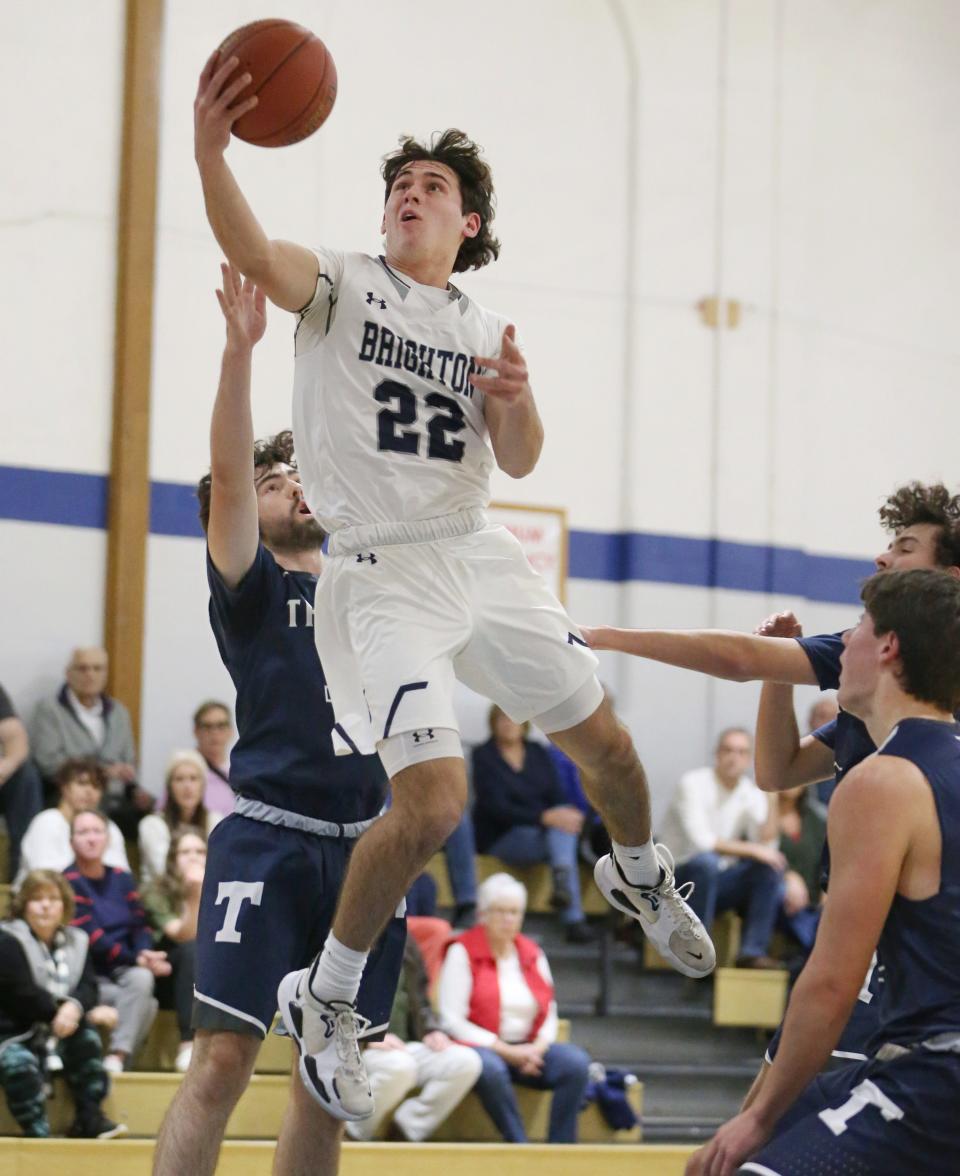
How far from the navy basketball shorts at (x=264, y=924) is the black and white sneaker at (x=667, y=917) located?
628mm

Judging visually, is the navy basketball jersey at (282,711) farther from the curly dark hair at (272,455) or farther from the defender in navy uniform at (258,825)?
the curly dark hair at (272,455)

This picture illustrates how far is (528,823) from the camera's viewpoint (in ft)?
33.0

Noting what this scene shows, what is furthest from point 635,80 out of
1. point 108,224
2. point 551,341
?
point 108,224

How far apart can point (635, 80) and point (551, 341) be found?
207 cm

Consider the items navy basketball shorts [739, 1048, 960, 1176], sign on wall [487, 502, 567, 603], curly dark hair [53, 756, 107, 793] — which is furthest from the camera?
sign on wall [487, 502, 567, 603]

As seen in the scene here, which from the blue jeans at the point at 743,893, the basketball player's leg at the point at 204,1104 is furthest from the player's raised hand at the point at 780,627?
the blue jeans at the point at 743,893

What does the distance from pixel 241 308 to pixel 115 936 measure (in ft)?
14.3

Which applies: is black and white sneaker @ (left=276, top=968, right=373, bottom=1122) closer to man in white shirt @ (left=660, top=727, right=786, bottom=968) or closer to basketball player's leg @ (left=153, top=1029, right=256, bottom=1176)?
basketball player's leg @ (left=153, top=1029, right=256, bottom=1176)

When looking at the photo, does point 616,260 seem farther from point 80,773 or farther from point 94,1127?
point 94,1127

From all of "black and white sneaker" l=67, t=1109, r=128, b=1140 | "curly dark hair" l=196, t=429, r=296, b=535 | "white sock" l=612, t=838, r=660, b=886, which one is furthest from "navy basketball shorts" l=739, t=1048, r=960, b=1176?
"black and white sneaker" l=67, t=1109, r=128, b=1140

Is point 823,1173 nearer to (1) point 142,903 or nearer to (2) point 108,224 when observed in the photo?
(1) point 142,903

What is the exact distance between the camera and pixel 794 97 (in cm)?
1243

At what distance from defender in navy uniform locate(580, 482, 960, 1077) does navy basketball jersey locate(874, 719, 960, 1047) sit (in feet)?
2.05

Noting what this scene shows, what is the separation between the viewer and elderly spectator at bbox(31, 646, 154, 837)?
9.32 meters
